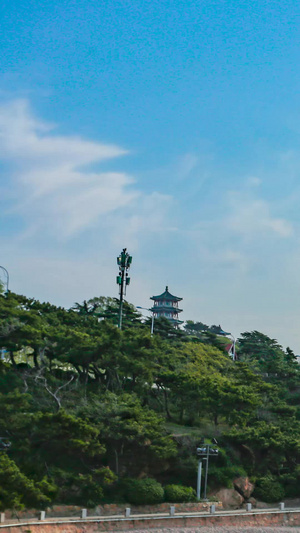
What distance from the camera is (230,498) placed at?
3584cm

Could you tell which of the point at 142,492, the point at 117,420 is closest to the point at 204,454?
the point at 142,492

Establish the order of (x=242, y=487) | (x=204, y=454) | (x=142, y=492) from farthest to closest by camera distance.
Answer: (x=242, y=487), (x=204, y=454), (x=142, y=492)

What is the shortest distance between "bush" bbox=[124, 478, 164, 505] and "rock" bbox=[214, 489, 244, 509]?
4.21 meters

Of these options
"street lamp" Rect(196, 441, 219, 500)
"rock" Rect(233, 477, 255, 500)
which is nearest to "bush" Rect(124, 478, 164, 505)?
"street lamp" Rect(196, 441, 219, 500)

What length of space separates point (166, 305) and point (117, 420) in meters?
79.3

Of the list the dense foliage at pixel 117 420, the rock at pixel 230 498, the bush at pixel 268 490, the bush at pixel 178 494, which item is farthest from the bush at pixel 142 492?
the bush at pixel 268 490

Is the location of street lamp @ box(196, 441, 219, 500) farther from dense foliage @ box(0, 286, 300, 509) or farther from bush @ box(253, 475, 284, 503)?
bush @ box(253, 475, 284, 503)

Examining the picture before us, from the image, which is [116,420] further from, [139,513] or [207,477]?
[207,477]

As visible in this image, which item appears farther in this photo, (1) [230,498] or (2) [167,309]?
(2) [167,309]

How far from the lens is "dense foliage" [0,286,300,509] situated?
3105 cm

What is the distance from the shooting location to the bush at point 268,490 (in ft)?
120

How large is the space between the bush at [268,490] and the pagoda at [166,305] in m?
71.2

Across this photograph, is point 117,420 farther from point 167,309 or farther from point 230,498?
point 167,309

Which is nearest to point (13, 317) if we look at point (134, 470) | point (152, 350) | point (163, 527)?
point (152, 350)
